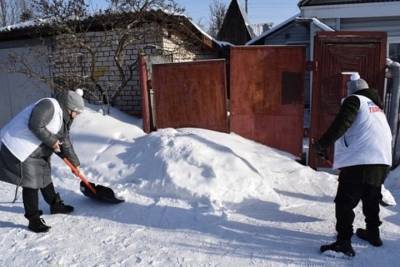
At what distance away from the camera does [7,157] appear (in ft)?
12.8

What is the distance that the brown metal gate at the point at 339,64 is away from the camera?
5113mm

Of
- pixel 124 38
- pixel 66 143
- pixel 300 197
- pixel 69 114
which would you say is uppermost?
pixel 124 38

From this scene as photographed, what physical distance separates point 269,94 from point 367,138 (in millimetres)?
2631

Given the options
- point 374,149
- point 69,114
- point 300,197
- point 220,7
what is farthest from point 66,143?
point 220,7

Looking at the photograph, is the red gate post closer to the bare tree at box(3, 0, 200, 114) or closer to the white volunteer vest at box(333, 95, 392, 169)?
the bare tree at box(3, 0, 200, 114)

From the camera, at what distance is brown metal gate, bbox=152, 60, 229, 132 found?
612cm

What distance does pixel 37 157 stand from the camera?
13.0ft

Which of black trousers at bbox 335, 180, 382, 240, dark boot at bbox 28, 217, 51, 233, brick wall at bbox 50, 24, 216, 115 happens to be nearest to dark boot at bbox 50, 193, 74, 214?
dark boot at bbox 28, 217, 51, 233

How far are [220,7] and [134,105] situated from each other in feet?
85.8

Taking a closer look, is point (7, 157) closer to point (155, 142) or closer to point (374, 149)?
point (155, 142)

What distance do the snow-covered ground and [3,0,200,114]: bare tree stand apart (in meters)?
2.50

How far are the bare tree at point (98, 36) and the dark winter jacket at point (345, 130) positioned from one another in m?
5.57

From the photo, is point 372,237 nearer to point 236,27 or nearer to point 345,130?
point 345,130

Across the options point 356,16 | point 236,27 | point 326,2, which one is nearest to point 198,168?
point 326,2
